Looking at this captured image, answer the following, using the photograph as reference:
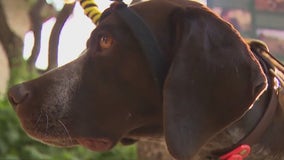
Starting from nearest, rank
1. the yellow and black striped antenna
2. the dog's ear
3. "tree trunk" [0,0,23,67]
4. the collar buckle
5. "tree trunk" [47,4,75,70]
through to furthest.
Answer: the dog's ear
the collar buckle
the yellow and black striped antenna
"tree trunk" [47,4,75,70]
"tree trunk" [0,0,23,67]

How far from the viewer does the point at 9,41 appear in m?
8.93

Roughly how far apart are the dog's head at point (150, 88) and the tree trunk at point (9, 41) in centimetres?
581

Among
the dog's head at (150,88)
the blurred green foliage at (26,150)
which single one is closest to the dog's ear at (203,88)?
the dog's head at (150,88)

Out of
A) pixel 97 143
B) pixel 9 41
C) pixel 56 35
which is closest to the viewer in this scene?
pixel 97 143

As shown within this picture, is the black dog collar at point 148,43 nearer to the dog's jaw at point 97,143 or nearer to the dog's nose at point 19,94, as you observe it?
the dog's jaw at point 97,143

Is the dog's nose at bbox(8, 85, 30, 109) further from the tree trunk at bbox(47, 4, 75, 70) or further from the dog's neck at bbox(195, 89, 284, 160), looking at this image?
the tree trunk at bbox(47, 4, 75, 70)

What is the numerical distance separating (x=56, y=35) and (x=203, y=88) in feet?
18.3

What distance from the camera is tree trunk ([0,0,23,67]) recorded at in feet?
29.0

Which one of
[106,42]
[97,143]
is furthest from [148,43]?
[97,143]

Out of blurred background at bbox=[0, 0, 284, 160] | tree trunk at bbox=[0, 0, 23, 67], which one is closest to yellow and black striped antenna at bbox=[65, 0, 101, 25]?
blurred background at bbox=[0, 0, 284, 160]

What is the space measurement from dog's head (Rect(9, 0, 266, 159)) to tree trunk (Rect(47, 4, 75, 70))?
4.85m

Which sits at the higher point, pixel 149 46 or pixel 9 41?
pixel 149 46

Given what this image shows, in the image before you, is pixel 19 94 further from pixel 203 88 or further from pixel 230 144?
pixel 230 144

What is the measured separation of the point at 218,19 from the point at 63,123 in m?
0.79
